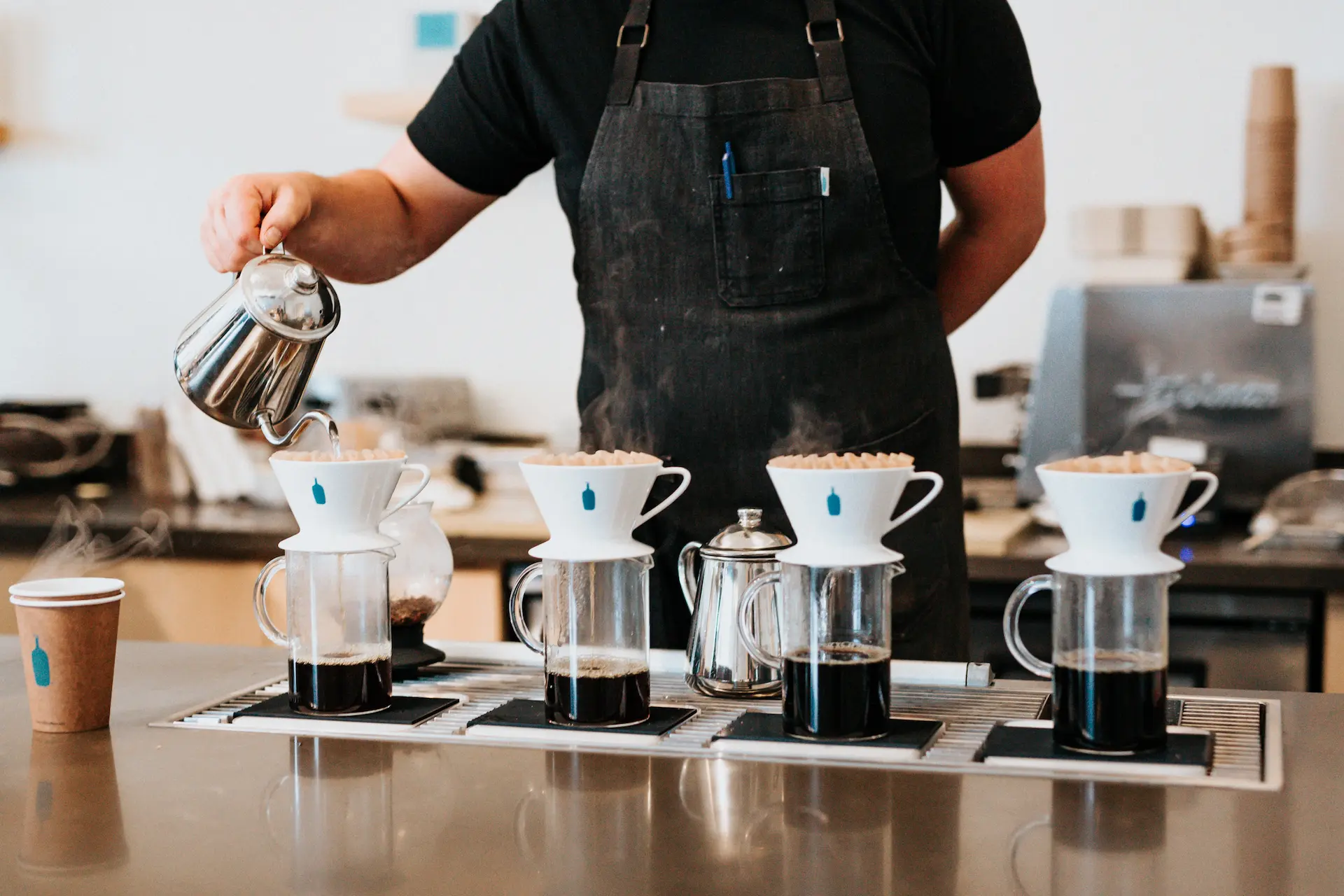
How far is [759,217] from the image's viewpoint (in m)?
1.70

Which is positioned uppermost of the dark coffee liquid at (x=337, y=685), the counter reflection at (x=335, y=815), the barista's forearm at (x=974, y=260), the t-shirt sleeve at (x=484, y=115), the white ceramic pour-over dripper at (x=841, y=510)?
the t-shirt sleeve at (x=484, y=115)

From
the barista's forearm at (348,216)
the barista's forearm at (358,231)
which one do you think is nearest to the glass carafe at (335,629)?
the barista's forearm at (348,216)

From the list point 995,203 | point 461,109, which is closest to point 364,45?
point 461,109

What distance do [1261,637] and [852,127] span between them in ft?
3.78

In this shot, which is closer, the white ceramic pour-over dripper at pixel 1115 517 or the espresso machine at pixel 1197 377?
the white ceramic pour-over dripper at pixel 1115 517

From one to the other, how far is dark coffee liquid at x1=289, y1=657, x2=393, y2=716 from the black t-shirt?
0.75 meters

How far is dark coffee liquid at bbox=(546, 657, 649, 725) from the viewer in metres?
1.17

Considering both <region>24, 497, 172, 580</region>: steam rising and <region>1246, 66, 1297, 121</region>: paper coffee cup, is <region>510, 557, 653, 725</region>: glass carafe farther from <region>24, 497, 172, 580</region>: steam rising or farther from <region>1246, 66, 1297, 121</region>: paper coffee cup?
<region>1246, 66, 1297, 121</region>: paper coffee cup

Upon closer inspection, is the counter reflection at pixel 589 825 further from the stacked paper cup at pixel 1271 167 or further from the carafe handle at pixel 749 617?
the stacked paper cup at pixel 1271 167

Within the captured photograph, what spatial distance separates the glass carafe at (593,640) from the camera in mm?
A: 1169

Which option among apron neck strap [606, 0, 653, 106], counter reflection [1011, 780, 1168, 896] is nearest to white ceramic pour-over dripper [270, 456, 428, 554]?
counter reflection [1011, 780, 1168, 896]

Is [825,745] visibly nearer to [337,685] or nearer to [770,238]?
[337,685]

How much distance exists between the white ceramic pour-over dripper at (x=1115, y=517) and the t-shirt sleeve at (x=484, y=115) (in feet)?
3.13

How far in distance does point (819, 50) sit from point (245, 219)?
0.68 meters
